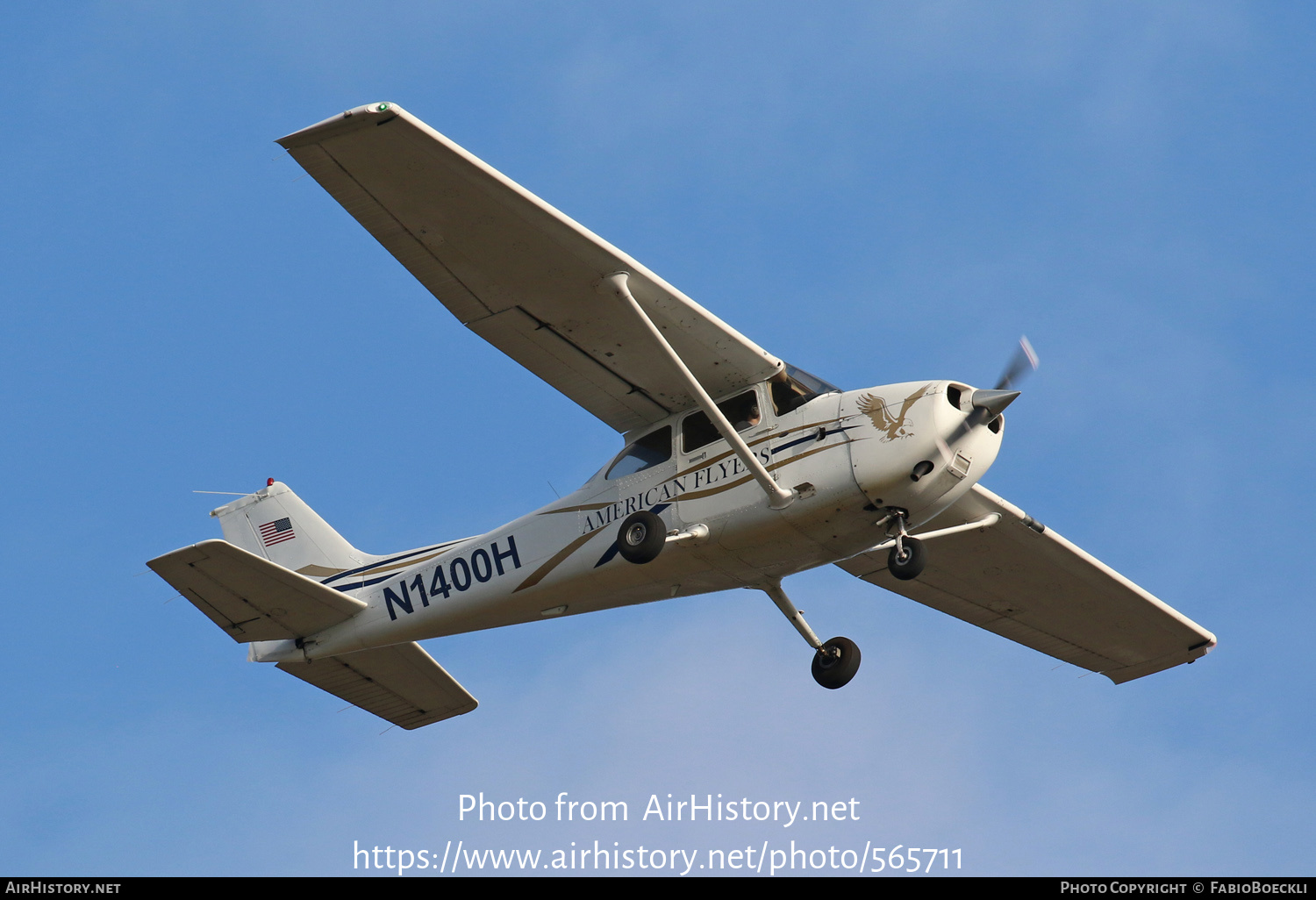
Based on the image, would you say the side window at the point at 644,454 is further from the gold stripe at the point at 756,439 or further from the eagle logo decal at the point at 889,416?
the eagle logo decal at the point at 889,416

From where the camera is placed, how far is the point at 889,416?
1400 cm

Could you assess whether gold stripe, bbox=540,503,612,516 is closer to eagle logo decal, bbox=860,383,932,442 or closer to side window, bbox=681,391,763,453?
side window, bbox=681,391,763,453

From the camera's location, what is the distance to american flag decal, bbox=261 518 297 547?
18.5 metres

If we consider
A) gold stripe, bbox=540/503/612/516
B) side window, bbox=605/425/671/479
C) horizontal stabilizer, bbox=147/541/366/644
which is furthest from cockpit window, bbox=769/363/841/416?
horizontal stabilizer, bbox=147/541/366/644

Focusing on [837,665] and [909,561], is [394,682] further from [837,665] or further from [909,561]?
[909,561]

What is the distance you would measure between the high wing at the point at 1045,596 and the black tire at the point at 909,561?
288cm

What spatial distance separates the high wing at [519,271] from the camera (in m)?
13.4

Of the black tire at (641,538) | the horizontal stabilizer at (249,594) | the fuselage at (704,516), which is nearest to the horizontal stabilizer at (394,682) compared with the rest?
the fuselage at (704,516)

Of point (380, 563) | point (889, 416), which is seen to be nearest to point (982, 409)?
point (889, 416)

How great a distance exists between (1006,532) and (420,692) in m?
6.81

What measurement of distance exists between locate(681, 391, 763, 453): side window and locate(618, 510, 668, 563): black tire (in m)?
1.07

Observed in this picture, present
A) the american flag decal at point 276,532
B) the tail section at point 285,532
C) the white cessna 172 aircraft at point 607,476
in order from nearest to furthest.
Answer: the white cessna 172 aircraft at point 607,476
the tail section at point 285,532
the american flag decal at point 276,532
